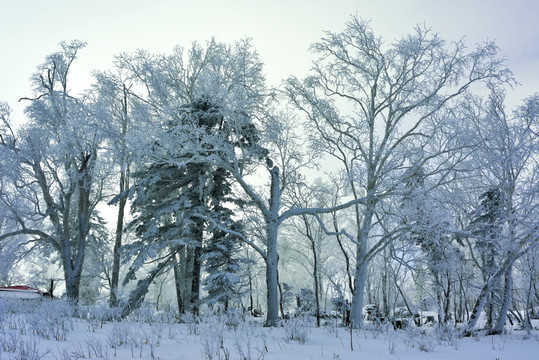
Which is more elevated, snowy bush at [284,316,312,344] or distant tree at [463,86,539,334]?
distant tree at [463,86,539,334]

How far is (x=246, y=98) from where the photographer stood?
44.3ft

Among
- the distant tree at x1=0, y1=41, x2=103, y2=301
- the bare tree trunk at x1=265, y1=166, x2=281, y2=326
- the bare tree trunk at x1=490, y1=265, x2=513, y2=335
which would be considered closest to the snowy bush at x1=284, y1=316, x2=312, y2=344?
the bare tree trunk at x1=265, y1=166, x2=281, y2=326

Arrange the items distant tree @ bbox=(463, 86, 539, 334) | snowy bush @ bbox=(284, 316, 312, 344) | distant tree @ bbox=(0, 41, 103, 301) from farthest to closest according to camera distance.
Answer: distant tree @ bbox=(0, 41, 103, 301) < distant tree @ bbox=(463, 86, 539, 334) < snowy bush @ bbox=(284, 316, 312, 344)

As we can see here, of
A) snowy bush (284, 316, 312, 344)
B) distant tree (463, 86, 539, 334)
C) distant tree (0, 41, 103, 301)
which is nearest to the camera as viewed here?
snowy bush (284, 316, 312, 344)

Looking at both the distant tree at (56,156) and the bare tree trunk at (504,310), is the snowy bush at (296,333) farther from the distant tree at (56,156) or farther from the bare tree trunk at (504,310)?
the distant tree at (56,156)

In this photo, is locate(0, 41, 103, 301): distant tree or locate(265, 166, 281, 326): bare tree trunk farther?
locate(0, 41, 103, 301): distant tree

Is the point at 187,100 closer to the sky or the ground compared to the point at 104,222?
closer to the sky

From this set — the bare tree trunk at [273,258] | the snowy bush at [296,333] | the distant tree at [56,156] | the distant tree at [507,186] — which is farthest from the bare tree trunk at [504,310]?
the distant tree at [56,156]

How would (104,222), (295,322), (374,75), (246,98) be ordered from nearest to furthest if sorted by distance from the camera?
1. (295,322)
2. (246,98)
3. (374,75)
4. (104,222)

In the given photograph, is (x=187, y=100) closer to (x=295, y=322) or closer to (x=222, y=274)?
(x=222, y=274)

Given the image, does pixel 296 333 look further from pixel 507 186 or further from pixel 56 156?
pixel 56 156

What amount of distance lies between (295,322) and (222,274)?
7.66 m

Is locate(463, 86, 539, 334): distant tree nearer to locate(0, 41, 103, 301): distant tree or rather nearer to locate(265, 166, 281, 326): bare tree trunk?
locate(265, 166, 281, 326): bare tree trunk

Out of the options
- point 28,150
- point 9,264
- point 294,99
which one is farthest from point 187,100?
point 9,264
